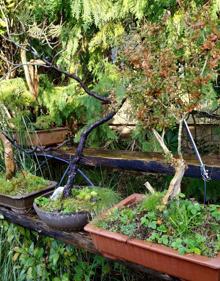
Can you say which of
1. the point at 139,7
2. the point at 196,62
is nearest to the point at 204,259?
the point at 196,62

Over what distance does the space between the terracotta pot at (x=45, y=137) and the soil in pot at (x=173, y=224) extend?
4.24 feet

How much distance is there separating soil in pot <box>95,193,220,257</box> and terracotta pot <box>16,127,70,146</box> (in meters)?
1.29

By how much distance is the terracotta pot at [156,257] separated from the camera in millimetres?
973

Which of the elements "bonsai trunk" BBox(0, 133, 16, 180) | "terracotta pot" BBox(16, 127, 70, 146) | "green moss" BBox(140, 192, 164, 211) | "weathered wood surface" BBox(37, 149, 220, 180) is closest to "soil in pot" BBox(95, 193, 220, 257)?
"green moss" BBox(140, 192, 164, 211)

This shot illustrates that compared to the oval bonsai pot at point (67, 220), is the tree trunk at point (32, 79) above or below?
above

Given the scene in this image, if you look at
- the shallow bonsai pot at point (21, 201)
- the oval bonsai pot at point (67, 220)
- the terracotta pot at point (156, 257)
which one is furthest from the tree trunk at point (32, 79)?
the terracotta pot at point (156, 257)

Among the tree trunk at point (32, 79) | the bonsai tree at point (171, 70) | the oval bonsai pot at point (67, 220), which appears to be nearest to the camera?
the bonsai tree at point (171, 70)

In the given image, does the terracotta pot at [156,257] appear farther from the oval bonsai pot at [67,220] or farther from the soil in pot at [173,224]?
the oval bonsai pot at [67,220]

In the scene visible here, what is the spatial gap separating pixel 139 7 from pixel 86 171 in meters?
1.27

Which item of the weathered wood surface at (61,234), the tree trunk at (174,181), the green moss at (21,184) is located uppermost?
the tree trunk at (174,181)

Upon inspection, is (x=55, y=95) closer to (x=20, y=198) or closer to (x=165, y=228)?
(x=20, y=198)

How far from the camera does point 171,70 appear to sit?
3.68 ft

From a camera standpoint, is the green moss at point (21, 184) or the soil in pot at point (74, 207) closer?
the soil in pot at point (74, 207)

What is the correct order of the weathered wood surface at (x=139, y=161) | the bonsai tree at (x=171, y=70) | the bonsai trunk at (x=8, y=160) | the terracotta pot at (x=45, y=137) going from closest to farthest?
1. the bonsai tree at (x=171, y=70)
2. the weathered wood surface at (x=139, y=161)
3. the bonsai trunk at (x=8, y=160)
4. the terracotta pot at (x=45, y=137)
